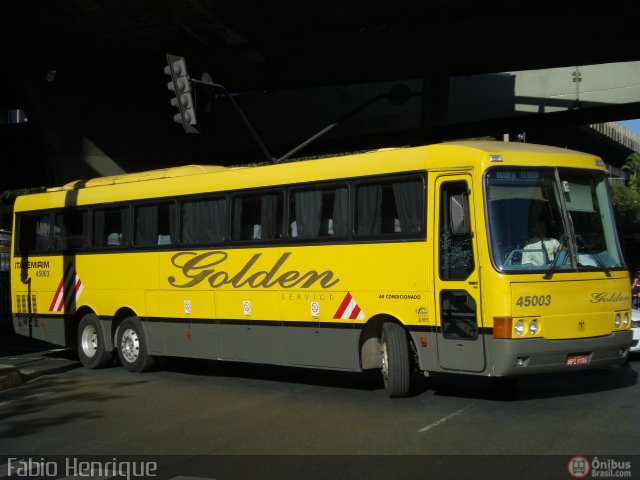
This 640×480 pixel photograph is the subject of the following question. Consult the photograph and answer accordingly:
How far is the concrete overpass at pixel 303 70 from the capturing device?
1856 cm

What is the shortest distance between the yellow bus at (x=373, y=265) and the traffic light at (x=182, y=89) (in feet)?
6.37

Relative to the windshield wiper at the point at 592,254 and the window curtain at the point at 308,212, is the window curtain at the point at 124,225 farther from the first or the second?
the windshield wiper at the point at 592,254

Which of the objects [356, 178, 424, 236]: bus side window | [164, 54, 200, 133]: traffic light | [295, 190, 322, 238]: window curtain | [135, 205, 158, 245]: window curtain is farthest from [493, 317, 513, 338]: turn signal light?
[164, 54, 200, 133]: traffic light

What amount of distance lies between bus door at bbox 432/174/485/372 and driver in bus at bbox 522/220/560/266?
0.63m

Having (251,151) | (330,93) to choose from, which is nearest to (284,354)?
(330,93)

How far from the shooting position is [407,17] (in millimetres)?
18484

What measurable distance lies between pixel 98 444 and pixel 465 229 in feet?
16.4

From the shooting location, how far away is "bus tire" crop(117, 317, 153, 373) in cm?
1451

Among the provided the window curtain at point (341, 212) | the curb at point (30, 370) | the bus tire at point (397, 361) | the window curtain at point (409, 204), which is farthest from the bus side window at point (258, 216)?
the curb at point (30, 370)

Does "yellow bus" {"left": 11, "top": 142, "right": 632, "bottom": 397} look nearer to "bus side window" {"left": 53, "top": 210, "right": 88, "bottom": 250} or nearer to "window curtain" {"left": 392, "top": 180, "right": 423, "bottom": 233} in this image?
"window curtain" {"left": 392, "top": 180, "right": 423, "bottom": 233}

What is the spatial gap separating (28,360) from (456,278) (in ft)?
37.1

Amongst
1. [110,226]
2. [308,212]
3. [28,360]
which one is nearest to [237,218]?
[308,212]

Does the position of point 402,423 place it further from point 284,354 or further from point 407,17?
point 407,17

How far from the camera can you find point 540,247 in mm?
9703
